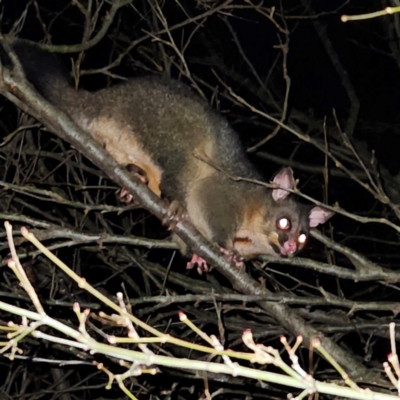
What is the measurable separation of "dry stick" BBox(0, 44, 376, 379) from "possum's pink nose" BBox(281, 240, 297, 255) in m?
0.60

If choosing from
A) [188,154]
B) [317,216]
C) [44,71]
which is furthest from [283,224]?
[44,71]

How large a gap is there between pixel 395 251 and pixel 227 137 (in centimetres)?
417

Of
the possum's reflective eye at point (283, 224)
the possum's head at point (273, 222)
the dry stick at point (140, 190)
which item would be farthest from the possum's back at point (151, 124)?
the dry stick at point (140, 190)

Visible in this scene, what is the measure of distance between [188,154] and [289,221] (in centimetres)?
82

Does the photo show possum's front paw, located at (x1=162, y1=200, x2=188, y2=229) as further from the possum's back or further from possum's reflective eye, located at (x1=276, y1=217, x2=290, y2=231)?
possum's reflective eye, located at (x1=276, y1=217, x2=290, y2=231)

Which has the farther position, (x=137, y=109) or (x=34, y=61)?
(x=137, y=109)

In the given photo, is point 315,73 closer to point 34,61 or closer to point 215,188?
point 215,188

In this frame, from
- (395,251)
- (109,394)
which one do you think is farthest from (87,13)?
(395,251)

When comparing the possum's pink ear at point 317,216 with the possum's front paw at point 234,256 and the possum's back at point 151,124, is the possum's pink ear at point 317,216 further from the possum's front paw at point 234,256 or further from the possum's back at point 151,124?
the possum's front paw at point 234,256

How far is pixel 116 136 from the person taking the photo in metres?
4.98

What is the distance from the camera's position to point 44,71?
4844 mm

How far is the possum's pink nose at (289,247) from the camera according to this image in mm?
4938

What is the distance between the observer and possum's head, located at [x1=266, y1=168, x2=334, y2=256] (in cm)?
507

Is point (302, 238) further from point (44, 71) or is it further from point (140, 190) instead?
point (44, 71)
